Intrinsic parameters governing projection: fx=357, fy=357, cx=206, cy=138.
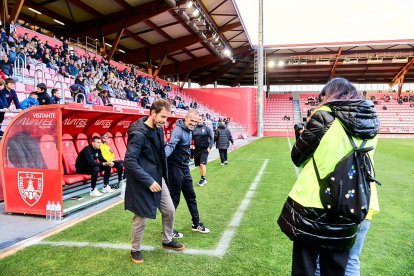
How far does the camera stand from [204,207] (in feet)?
23.0

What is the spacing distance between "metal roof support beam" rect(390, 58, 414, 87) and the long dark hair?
46.7m

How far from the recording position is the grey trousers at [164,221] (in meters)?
4.13

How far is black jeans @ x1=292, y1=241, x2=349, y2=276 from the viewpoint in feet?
7.82

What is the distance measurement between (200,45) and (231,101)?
1015cm

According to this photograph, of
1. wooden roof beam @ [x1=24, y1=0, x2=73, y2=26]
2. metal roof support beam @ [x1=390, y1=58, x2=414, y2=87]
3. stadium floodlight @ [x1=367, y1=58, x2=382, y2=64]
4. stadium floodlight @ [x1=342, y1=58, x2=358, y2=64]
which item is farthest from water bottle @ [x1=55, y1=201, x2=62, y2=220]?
metal roof support beam @ [x1=390, y1=58, x2=414, y2=87]

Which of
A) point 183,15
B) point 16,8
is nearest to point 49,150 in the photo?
point 16,8

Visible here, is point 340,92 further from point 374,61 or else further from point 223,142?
point 374,61

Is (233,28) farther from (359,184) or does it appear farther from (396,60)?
(359,184)

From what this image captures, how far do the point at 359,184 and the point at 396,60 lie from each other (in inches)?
1812

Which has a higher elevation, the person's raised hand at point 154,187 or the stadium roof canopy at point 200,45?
the stadium roof canopy at point 200,45

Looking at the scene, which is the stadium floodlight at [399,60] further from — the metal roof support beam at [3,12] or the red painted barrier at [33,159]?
the red painted barrier at [33,159]

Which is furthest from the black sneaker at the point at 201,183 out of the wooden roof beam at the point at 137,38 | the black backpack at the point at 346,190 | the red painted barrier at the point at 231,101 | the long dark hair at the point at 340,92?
the red painted barrier at the point at 231,101

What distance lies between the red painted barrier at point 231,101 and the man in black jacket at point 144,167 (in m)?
38.2

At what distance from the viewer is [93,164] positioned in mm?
7672
